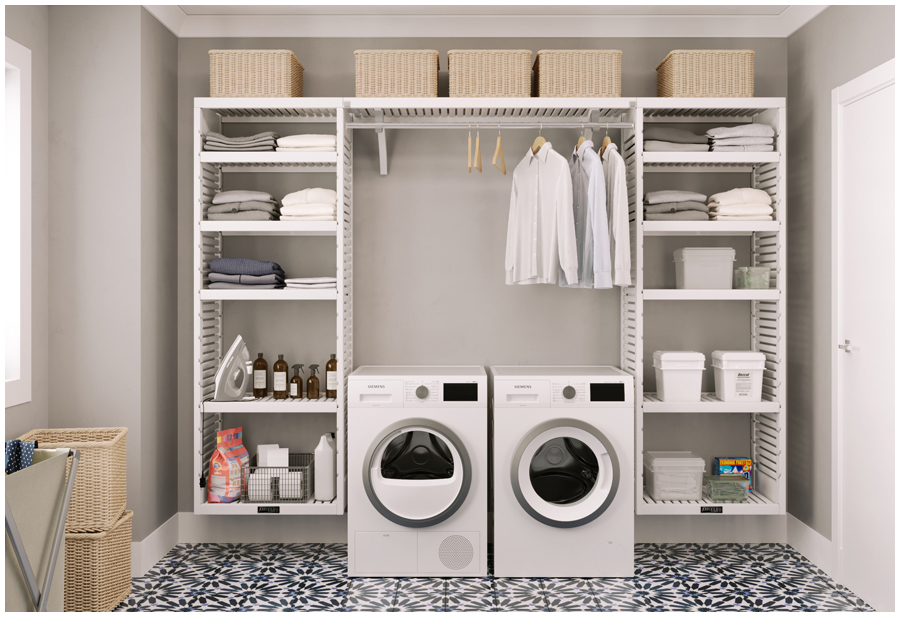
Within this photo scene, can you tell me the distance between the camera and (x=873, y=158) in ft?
8.32

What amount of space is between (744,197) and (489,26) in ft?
5.13

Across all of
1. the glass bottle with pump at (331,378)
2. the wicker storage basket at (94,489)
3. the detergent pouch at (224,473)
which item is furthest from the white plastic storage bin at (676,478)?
the wicker storage basket at (94,489)

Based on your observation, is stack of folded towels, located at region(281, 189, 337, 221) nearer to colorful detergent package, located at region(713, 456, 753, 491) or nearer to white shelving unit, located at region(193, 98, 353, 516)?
white shelving unit, located at region(193, 98, 353, 516)

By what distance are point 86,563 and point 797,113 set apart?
3.87 metres

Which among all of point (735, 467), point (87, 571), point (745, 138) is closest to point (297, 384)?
point (87, 571)

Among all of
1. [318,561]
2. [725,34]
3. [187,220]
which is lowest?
[318,561]

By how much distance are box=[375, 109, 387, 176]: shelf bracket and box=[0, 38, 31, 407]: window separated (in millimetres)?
1536

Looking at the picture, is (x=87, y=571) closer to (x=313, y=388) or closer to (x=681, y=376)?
(x=313, y=388)

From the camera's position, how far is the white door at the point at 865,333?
2455 millimetres

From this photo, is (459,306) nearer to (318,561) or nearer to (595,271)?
(595,271)

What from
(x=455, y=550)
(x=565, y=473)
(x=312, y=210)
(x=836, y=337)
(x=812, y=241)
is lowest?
(x=455, y=550)

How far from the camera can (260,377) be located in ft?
10.1

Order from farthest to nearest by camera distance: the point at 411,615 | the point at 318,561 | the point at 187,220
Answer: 1. the point at 187,220
2. the point at 318,561
3. the point at 411,615

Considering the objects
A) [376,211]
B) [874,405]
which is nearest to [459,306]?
[376,211]
